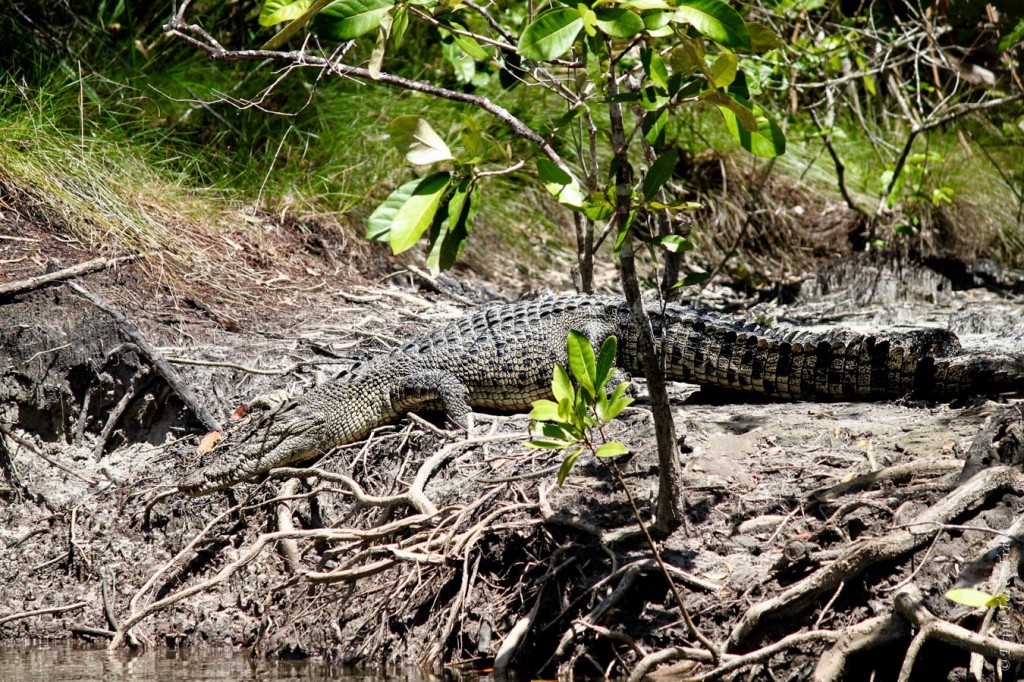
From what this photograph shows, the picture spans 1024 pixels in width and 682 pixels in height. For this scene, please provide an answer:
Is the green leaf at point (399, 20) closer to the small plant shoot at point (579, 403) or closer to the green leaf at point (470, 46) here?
the green leaf at point (470, 46)

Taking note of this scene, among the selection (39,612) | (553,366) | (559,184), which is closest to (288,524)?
(39,612)

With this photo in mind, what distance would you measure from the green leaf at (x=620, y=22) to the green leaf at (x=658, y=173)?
0.46 m

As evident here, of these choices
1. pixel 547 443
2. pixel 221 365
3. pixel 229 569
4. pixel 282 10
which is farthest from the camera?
pixel 221 365

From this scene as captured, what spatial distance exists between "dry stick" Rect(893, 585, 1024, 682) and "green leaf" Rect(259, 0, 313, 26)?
7.20 ft

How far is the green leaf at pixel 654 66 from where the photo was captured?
2781mm

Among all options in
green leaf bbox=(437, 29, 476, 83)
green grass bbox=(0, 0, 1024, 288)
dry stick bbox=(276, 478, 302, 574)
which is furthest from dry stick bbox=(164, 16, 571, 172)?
green leaf bbox=(437, 29, 476, 83)

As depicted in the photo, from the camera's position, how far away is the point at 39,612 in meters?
4.47

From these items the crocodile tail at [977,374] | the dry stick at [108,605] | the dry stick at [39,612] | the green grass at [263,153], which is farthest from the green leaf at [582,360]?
the green grass at [263,153]

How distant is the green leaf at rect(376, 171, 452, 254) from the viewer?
250 cm

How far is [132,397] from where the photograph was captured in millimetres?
5492

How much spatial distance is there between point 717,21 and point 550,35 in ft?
1.34

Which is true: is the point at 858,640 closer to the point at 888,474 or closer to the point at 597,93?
the point at 888,474

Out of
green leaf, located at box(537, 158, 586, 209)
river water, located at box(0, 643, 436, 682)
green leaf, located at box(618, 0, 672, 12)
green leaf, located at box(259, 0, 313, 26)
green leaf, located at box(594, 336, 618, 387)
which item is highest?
green leaf, located at box(259, 0, 313, 26)

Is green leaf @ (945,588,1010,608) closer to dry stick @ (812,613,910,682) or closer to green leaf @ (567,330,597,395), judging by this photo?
dry stick @ (812,613,910,682)
